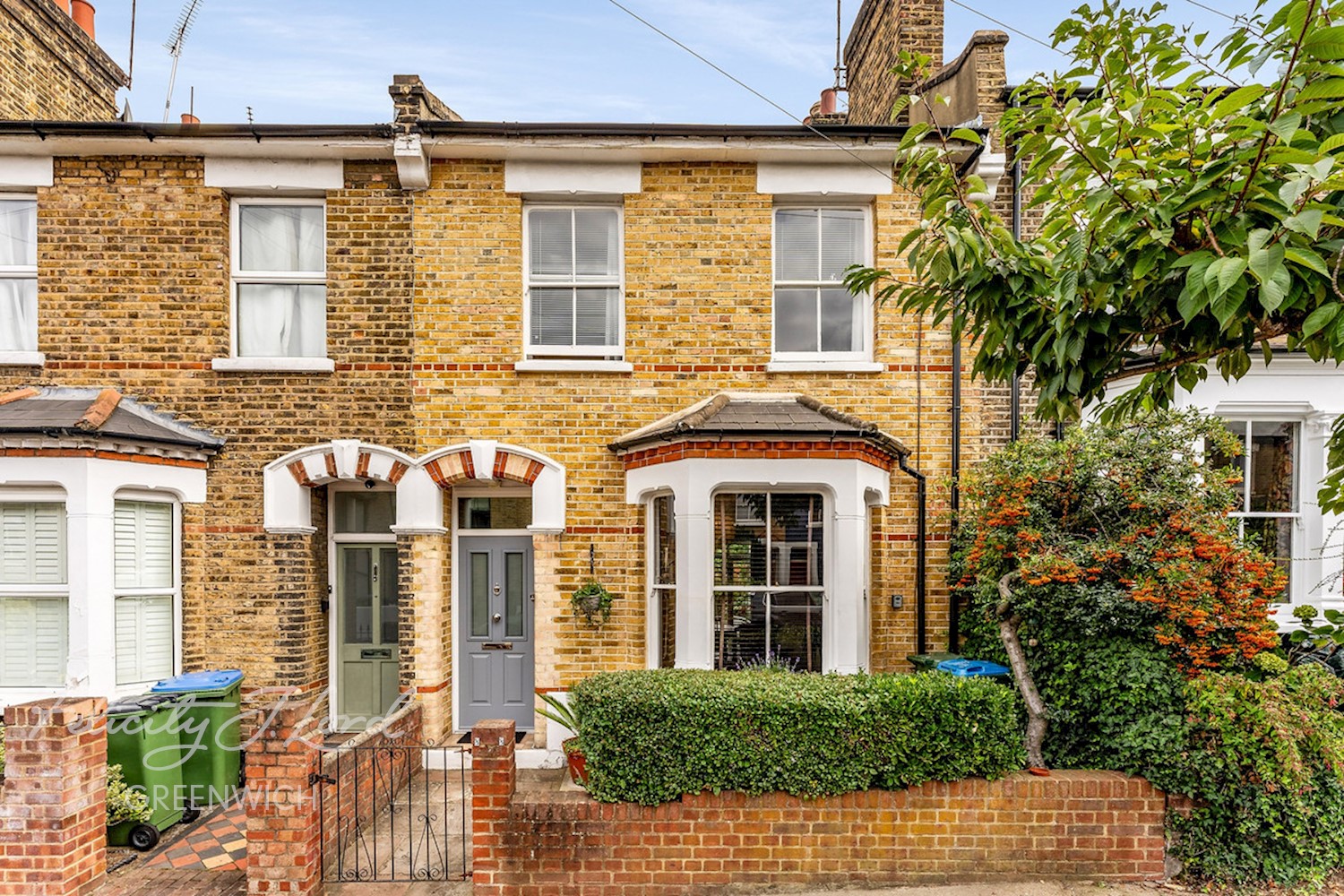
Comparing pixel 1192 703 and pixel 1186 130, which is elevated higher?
pixel 1186 130

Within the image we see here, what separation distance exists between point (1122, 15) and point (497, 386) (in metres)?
5.62

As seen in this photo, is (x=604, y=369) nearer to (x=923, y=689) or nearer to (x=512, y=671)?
(x=512, y=671)

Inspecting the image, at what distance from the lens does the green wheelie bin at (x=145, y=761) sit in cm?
530

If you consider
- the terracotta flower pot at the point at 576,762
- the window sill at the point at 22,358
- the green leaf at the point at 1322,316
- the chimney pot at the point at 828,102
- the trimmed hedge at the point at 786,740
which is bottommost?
the terracotta flower pot at the point at 576,762

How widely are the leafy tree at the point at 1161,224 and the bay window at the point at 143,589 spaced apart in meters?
6.79

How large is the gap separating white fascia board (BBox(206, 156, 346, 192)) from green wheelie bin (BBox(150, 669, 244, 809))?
476cm

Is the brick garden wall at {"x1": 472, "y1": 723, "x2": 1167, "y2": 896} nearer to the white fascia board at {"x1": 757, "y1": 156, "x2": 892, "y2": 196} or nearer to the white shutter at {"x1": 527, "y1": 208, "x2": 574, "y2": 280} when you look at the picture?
the white shutter at {"x1": 527, "y1": 208, "x2": 574, "y2": 280}

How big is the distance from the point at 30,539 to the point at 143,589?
38.0 inches

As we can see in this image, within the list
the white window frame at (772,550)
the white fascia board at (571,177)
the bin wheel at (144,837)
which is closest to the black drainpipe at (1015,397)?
the white window frame at (772,550)

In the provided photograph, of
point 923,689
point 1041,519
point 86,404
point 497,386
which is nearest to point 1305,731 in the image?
point 1041,519

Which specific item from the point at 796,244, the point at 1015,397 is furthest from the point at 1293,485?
the point at 796,244

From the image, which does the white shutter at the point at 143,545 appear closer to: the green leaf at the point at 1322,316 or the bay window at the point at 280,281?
the bay window at the point at 280,281

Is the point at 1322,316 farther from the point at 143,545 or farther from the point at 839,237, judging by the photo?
the point at 143,545

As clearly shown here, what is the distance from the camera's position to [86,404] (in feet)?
21.4
